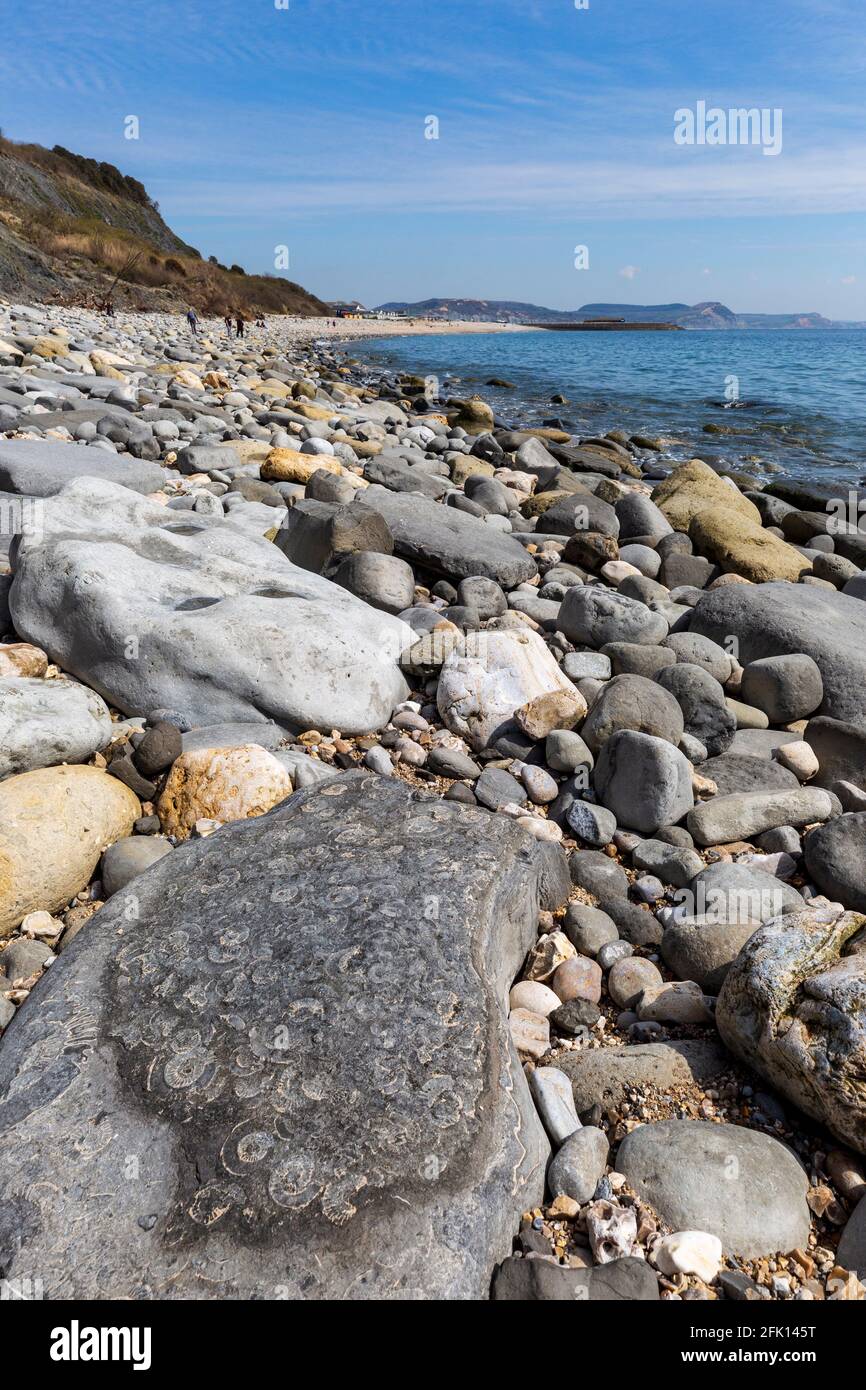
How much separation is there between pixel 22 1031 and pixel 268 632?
2.28 m

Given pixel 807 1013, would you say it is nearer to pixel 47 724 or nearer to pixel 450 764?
pixel 450 764

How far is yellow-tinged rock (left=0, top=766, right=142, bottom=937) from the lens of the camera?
3.00m

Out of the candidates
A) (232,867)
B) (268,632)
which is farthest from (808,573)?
(232,867)

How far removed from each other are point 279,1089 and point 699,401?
2553 centimetres

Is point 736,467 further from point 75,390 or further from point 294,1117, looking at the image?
point 294,1117

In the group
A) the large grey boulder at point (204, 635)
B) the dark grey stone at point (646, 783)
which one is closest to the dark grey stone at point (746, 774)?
the dark grey stone at point (646, 783)

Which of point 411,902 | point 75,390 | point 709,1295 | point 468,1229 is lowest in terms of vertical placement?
point 709,1295

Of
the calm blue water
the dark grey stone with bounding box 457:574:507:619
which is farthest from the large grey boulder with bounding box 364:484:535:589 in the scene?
the calm blue water

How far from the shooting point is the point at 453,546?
6.09 metres

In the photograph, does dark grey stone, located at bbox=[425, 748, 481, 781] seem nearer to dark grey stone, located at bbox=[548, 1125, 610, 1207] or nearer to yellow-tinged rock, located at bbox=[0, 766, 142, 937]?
yellow-tinged rock, located at bbox=[0, 766, 142, 937]

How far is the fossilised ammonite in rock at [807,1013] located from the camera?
2.23 meters

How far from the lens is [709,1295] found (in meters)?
1.97

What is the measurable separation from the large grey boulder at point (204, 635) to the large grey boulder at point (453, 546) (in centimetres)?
127

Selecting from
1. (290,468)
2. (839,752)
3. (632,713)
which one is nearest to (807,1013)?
(632,713)
